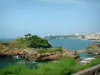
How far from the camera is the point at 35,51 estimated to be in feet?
141

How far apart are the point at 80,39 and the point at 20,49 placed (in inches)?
4685

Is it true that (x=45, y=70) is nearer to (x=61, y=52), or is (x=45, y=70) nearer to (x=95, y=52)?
(x=61, y=52)

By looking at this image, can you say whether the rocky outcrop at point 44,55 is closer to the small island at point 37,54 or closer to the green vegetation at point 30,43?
the small island at point 37,54

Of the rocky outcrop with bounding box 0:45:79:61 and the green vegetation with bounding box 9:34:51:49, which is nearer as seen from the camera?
the rocky outcrop with bounding box 0:45:79:61

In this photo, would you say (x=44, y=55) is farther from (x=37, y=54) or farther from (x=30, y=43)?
(x=30, y=43)

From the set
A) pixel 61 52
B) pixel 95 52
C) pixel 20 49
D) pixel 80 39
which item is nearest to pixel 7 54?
pixel 20 49

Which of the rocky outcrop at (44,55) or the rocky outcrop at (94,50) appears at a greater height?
the rocky outcrop at (44,55)

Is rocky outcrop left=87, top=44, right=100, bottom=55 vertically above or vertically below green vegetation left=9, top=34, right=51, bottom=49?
below

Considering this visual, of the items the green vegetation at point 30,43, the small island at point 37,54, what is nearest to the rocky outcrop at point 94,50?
the small island at point 37,54

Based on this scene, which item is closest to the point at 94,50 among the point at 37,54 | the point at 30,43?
the point at 30,43

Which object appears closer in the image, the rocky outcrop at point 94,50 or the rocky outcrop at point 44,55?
the rocky outcrop at point 44,55

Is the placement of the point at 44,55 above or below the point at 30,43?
below

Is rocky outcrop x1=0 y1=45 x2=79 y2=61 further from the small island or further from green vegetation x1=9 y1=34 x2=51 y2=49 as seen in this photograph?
green vegetation x1=9 y1=34 x2=51 y2=49

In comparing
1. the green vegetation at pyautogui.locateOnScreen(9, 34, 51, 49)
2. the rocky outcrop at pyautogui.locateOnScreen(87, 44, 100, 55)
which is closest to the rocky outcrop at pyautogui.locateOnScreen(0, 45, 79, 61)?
the green vegetation at pyautogui.locateOnScreen(9, 34, 51, 49)
